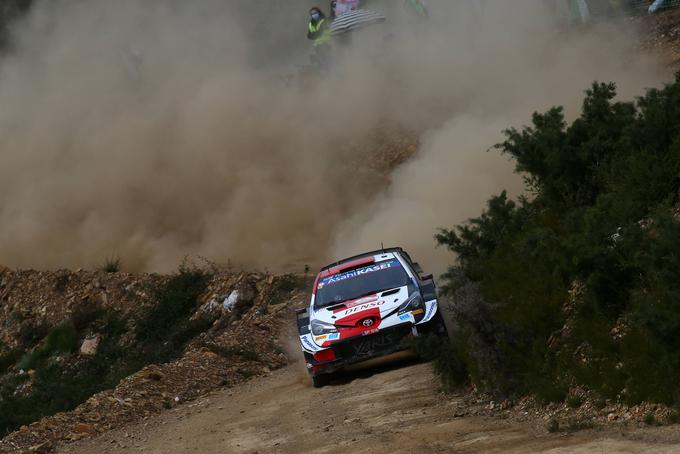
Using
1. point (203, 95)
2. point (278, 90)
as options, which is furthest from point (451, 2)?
point (203, 95)

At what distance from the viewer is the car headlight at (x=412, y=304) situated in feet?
43.0

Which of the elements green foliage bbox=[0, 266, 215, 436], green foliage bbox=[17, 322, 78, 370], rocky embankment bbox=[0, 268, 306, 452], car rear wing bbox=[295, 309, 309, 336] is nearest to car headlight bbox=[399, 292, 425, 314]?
car rear wing bbox=[295, 309, 309, 336]

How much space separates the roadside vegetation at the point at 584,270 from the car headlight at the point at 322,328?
5.45ft

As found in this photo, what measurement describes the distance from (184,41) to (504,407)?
2697cm

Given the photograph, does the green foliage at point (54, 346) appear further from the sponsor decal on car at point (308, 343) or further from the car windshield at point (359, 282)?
the sponsor decal on car at point (308, 343)

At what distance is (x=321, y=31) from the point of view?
28.4 meters

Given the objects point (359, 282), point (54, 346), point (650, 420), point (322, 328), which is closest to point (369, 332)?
point (322, 328)

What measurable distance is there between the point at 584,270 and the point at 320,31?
63.0 feet

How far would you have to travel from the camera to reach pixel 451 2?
2873 cm

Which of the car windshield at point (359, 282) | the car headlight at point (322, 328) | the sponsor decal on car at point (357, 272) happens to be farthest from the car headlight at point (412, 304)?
the sponsor decal on car at point (357, 272)

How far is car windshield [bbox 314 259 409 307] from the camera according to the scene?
13727 millimetres

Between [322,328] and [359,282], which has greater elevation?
[359,282]

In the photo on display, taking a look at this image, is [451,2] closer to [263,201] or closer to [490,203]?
[263,201]

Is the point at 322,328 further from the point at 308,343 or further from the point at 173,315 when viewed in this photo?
the point at 173,315
